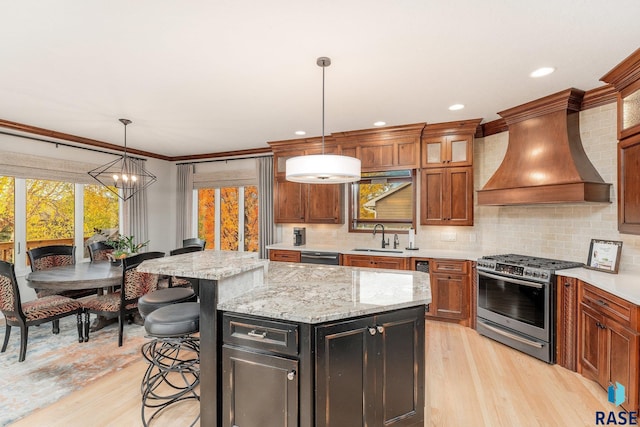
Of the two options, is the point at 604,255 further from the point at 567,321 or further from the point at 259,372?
the point at 259,372

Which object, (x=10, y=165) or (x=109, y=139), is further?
(x=109, y=139)

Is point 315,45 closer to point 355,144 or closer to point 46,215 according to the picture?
point 355,144

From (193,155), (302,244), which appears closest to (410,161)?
(302,244)

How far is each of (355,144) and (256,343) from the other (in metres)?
3.55

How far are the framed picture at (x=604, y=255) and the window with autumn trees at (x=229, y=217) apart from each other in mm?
4848

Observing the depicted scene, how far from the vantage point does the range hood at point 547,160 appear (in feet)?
10.3

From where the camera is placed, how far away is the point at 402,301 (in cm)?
190

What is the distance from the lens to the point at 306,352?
5.56 ft

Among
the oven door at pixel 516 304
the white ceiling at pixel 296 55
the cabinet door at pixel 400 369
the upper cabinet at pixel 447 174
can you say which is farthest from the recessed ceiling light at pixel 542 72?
the cabinet door at pixel 400 369

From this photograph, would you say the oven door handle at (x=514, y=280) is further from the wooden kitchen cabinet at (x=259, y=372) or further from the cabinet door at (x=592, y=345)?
the wooden kitchen cabinet at (x=259, y=372)

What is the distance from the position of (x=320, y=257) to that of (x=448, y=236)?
1870 millimetres

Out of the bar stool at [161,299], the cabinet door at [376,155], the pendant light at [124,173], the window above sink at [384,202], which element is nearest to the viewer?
the bar stool at [161,299]

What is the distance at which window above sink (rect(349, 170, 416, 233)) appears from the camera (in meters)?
4.74

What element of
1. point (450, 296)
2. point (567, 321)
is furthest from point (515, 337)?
point (450, 296)
